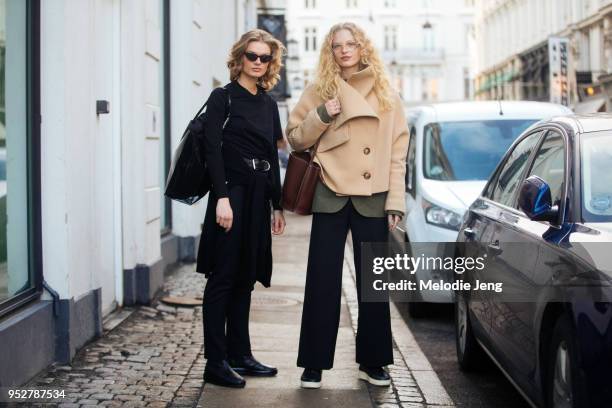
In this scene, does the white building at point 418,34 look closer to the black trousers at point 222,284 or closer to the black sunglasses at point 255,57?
the black sunglasses at point 255,57

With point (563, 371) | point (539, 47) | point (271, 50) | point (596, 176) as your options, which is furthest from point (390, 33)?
point (563, 371)

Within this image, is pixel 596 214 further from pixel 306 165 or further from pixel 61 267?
pixel 61 267

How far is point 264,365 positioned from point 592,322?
2.81 metres

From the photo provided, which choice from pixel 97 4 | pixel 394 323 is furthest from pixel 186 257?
pixel 97 4

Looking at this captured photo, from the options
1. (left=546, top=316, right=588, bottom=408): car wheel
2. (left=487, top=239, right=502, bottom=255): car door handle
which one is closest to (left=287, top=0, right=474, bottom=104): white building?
(left=487, top=239, right=502, bottom=255): car door handle

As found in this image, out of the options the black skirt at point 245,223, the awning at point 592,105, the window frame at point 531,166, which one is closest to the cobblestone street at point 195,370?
the black skirt at point 245,223

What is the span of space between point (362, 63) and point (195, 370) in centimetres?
217

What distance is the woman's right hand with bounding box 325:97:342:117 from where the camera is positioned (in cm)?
553

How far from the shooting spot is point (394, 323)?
8.60 metres

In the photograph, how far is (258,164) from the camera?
19.0 ft

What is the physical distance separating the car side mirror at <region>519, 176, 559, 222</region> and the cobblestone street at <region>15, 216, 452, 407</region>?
5.06ft

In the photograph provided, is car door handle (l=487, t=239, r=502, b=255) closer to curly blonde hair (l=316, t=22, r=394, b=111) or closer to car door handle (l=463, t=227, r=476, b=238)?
car door handle (l=463, t=227, r=476, b=238)

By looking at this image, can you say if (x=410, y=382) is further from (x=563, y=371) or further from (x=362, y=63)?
(x=563, y=371)
